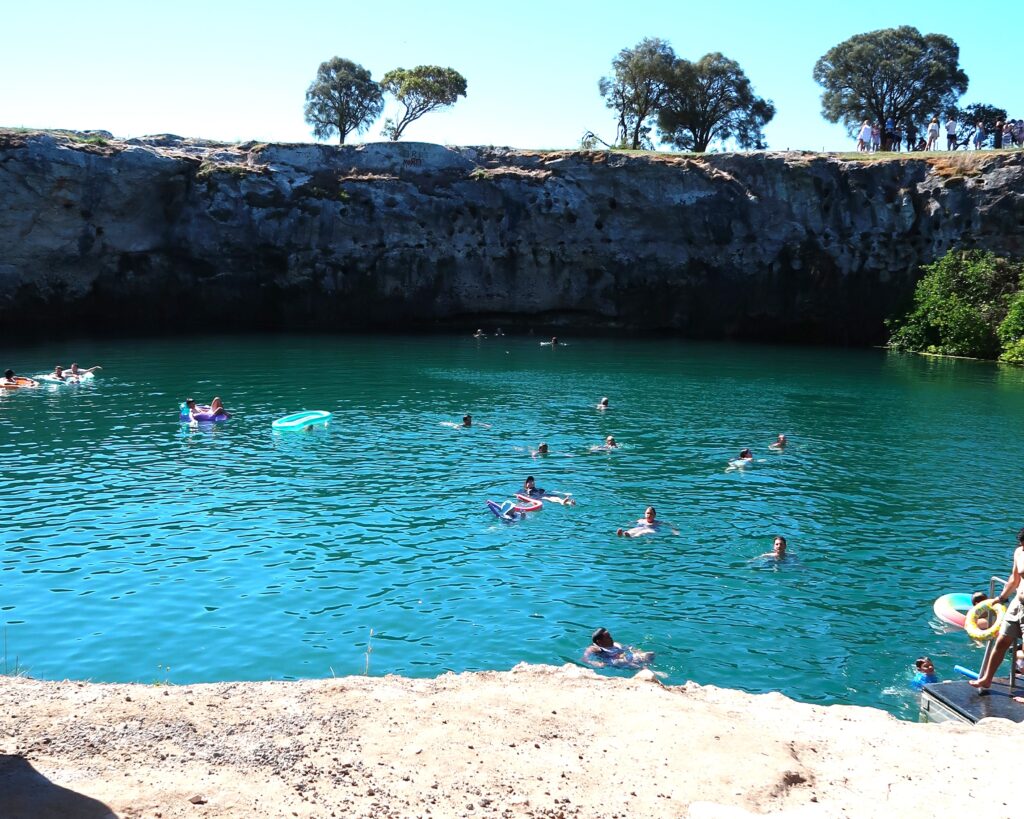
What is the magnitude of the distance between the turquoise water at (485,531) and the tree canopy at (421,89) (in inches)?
1696

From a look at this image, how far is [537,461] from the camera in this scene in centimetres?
3155

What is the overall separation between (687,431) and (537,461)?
26.4 ft

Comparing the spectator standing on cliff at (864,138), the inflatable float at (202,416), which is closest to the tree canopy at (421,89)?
the spectator standing on cliff at (864,138)

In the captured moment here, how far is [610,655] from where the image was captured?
1664 centimetres

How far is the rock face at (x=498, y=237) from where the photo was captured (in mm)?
64562

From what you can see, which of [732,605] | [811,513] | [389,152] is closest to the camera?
[732,605]

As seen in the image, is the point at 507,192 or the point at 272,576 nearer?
the point at 272,576

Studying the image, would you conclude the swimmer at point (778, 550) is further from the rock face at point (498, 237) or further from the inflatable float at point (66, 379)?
the rock face at point (498, 237)

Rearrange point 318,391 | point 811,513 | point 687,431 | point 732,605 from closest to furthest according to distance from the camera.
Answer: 1. point 732,605
2. point 811,513
3. point 687,431
4. point 318,391

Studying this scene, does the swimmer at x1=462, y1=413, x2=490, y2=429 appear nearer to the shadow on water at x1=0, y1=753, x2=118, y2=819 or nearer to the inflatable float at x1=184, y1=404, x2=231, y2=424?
the inflatable float at x1=184, y1=404, x2=231, y2=424

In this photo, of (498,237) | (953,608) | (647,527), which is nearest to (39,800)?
(953,608)

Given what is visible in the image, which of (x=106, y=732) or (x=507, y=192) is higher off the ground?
(x=507, y=192)

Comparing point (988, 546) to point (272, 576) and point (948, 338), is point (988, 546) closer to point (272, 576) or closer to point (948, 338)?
point (272, 576)

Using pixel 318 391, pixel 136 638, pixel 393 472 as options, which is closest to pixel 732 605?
pixel 136 638
